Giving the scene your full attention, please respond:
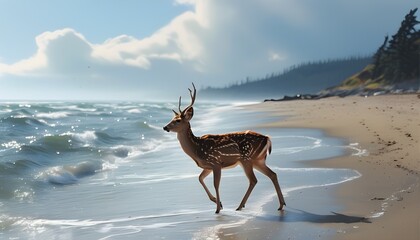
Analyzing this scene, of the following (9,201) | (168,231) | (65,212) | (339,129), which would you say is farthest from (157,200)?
(339,129)

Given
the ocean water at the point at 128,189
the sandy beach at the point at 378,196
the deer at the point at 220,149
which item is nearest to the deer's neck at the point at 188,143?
the deer at the point at 220,149

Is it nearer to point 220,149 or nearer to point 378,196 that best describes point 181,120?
point 220,149

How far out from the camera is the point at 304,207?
7.84 m

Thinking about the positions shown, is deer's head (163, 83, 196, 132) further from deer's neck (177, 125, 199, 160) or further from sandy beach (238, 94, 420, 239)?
sandy beach (238, 94, 420, 239)

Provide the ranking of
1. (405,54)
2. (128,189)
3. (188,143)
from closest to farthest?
1. (188,143)
2. (128,189)
3. (405,54)

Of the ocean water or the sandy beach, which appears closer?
the sandy beach

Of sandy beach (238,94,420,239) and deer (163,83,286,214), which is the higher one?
deer (163,83,286,214)

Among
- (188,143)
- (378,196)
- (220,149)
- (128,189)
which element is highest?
(188,143)

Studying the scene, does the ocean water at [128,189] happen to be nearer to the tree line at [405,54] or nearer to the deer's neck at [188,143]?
the deer's neck at [188,143]

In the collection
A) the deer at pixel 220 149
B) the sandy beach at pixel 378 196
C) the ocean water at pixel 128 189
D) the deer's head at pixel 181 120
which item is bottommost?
the ocean water at pixel 128 189

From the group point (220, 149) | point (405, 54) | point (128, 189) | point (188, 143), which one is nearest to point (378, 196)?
point (220, 149)

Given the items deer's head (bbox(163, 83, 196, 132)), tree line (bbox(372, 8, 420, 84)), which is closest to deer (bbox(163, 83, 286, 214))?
deer's head (bbox(163, 83, 196, 132))

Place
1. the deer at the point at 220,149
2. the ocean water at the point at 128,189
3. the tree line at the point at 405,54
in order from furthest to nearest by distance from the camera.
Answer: the tree line at the point at 405,54, the deer at the point at 220,149, the ocean water at the point at 128,189

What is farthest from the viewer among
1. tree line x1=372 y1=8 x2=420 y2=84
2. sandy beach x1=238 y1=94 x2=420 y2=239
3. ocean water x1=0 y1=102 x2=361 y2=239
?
tree line x1=372 y1=8 x2=420 y2=84
